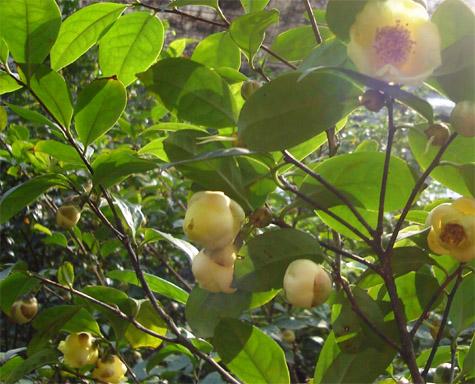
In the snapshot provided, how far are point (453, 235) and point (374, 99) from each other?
0.49 feet

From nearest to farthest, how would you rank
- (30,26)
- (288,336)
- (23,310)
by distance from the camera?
(30,26), (23,310), (288,336)

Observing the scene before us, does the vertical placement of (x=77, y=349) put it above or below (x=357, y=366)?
below

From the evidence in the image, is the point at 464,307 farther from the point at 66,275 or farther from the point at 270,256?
the point at 66,275

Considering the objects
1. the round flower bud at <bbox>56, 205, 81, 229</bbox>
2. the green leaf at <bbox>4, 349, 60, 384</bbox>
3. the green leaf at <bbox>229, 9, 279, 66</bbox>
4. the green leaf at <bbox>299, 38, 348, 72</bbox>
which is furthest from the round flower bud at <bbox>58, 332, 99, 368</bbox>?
the green leaf at <bbox>299, 38, 348, 72</bbox>

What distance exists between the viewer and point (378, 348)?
Answer: 26.1 inches

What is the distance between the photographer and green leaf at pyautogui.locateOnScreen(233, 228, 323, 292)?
61 centimetres

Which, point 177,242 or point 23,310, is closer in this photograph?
point 177,242

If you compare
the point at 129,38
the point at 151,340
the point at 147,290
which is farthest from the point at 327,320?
the point at 129,38

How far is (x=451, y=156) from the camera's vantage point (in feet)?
2.13

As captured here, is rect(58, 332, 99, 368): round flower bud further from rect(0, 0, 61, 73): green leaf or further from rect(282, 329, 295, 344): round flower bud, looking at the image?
rect(282, 329, 295, 344): round flower bud

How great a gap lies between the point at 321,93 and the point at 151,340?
2.08 ft

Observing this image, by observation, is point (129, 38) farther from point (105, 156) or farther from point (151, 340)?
point (151, 340)

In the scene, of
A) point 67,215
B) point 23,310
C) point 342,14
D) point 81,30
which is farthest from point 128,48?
point 23,310

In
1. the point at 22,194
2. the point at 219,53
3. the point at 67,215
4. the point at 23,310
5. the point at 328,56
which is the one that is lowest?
the point at 23,310
